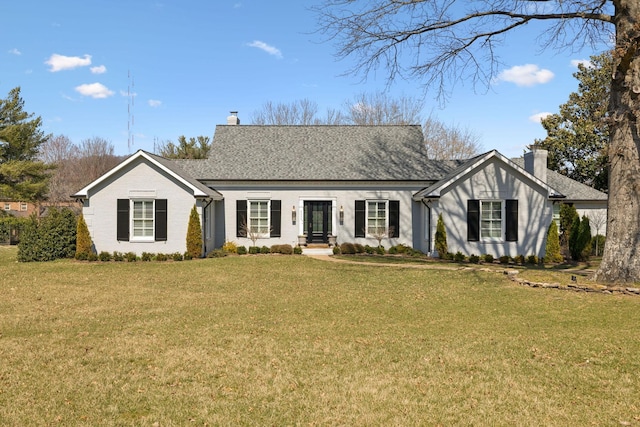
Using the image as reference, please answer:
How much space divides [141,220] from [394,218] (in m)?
12.4

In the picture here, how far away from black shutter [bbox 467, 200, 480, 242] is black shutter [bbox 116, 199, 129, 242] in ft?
52.6

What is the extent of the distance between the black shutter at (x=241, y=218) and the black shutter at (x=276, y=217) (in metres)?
1.37

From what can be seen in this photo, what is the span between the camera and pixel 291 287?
43.3 ft

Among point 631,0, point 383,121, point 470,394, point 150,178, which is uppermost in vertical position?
point 383,121

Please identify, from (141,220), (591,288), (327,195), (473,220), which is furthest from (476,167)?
(141,220)

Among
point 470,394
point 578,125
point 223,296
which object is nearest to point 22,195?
point 223,296

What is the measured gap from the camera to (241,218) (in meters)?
22.9

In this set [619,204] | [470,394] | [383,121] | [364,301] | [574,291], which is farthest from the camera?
[383,121]

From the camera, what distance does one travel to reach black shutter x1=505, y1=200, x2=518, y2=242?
2100 centimetres

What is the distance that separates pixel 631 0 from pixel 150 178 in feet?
62.9

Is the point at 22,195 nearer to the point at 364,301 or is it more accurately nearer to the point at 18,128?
the point at 18,128

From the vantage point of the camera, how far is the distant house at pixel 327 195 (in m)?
20.7

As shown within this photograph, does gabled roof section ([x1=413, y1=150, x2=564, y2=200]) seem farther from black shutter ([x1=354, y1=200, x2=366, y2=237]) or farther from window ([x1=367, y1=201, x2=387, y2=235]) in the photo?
black shutter ([x1=354, y1=200, x2=366, y2=237])

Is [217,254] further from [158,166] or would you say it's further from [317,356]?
[317,356]
